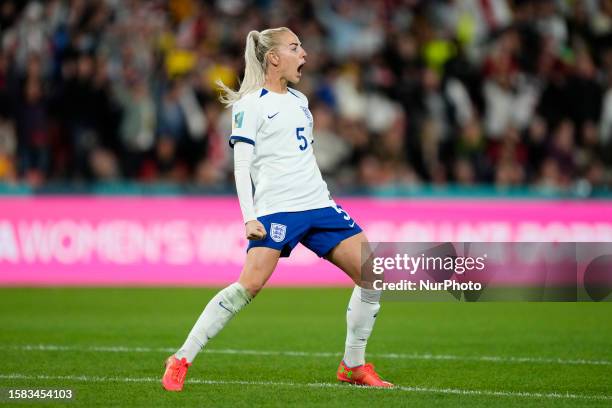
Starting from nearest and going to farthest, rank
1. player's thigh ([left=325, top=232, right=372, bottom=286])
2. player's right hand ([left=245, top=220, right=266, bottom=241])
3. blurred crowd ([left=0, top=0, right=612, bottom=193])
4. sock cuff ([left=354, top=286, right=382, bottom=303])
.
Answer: player's right hand ([left=245, top=220, right=266, bottom=241]) → player's thigh ([left=325, top=232, right=372, bottom=286]) → sock cuff ([left=354, top=286, right=382, bottom=303]) → blurred crowd ([left=0, top=0, right=612, bottom=193])

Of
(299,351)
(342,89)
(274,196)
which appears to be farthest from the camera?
(342,89)

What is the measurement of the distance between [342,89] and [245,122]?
37.8 ft

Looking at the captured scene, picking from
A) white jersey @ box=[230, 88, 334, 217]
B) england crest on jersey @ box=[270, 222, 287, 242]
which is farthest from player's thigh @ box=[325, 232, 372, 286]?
england crest on jersey @ box=[270, 222, 287, 242]

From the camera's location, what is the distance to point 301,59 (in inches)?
313

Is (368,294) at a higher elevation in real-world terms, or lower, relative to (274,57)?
lower

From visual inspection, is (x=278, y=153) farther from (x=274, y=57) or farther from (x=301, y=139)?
(x=274, y=57)

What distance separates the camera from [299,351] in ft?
33.5

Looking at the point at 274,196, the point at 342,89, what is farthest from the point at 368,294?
the point at 342,89

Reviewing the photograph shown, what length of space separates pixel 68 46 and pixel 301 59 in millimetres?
11469

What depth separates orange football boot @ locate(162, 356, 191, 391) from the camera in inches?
302

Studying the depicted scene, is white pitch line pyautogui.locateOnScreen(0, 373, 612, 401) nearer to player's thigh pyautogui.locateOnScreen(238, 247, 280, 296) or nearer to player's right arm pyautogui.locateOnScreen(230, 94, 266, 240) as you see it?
player's thigh pyautogui.locateOnScreen(238, 247, 280, 296)

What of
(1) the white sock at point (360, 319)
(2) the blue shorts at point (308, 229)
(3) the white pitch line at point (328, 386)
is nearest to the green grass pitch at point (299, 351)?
(3) the white pitch line at point (328, 386)

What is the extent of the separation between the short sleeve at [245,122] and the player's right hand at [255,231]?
55 centimetres

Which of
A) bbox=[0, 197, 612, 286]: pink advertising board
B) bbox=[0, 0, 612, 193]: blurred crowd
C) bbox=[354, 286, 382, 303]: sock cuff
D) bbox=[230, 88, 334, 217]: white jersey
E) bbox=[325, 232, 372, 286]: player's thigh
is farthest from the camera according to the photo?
bbox=[0, 0, 612, 193]: blurred crowd
